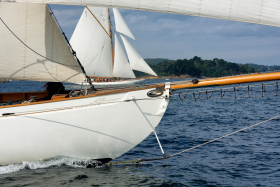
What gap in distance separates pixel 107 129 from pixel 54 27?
363cm

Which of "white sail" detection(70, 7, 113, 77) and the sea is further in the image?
"white sail" detection(70, 7, 113, 77)

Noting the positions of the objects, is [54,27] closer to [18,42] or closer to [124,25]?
[18,42]

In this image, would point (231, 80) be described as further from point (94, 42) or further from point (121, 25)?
point (121, 25)

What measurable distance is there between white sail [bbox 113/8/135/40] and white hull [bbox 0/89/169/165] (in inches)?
1276

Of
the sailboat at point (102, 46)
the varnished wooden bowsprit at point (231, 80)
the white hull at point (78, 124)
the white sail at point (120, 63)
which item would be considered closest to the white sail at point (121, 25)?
the sailboat at point (102, 46)

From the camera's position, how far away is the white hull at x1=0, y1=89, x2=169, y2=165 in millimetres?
6832

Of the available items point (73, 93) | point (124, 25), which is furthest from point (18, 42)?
point (124, 25)

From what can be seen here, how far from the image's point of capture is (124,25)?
126ft

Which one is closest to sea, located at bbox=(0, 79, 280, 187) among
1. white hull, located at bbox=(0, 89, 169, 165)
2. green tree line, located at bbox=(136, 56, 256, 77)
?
white hull, located at bbox=(0, 89, 169, 165)

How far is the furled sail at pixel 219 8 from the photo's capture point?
5031 millimetres

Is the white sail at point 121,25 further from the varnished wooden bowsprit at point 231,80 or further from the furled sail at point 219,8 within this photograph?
the varnished wooden bowsprit at point 231,80

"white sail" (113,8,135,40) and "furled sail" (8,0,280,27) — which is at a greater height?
"white sail" (113,8,135,40)

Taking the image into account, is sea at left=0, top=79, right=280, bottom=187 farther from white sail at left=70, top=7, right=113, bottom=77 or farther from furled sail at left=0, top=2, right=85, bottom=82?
white sail at left=70, top=7, right=113, bottom=77

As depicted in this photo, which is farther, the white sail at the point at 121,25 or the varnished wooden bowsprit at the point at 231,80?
the white sail at the point at 121,25
